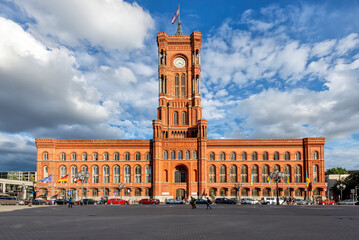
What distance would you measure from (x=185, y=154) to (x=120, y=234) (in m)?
58.5

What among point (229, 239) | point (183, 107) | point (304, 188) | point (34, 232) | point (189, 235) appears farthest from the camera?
point (183, 107)

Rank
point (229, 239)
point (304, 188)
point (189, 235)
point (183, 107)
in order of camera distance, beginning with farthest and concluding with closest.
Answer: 1. point (183, 107)
2. point (304, 188)
3. point (189, 235)
4. point (229, 239)

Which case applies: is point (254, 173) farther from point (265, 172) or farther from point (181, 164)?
point (181, 164)

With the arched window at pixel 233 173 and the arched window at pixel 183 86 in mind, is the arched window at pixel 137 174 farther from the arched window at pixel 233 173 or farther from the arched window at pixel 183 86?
the arched window at pixel 183 86

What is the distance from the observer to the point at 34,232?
17969mm

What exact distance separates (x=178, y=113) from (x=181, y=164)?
1420cm

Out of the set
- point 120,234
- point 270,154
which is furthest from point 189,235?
point 270,154

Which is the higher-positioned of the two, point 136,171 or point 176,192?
point 136,171

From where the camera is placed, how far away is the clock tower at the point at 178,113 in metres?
74.7

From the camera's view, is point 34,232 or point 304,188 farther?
point 304,188

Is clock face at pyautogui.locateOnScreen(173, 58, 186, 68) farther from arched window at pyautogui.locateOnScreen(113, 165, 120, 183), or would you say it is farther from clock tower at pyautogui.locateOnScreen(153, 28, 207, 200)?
arched window at pyautogui.locateOnScreen(113, 165, 120, 183)

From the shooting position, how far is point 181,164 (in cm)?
7556

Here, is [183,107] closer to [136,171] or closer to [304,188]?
[136,171]

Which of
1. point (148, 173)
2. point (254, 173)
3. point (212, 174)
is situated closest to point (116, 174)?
point (148, 173)
